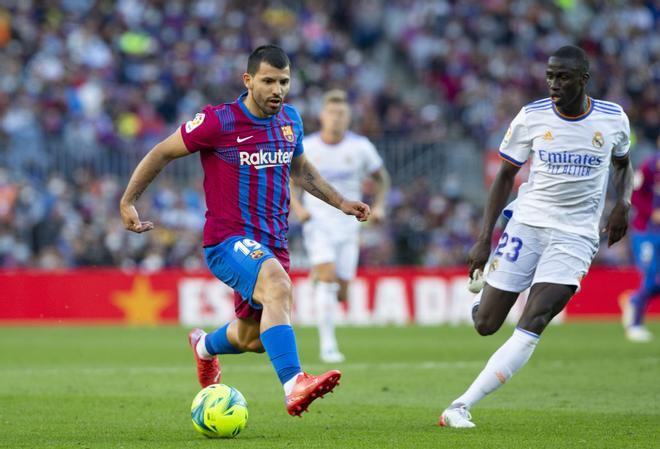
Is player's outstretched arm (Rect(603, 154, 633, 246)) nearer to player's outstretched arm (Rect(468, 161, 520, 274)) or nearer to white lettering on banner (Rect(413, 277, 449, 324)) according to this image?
player's outstretched arm (Rect(468, 161, 520, 274))

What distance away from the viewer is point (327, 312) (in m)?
14.6

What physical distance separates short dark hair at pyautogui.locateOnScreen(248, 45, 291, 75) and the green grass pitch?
8.20 feet

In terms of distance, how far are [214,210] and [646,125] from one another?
71.8ft

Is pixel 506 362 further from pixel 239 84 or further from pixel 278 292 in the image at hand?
pixel 239 84

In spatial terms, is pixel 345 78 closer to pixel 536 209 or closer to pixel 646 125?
pixel 646 125

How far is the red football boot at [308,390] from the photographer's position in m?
7.55

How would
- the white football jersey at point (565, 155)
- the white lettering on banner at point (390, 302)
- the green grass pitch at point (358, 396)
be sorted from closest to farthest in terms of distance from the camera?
the green grass pitch at point (358, 396) → the white football jersey at point (565, 155) → the white lettering on banner at point (390, 302)

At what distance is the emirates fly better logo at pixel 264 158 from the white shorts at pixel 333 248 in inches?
242

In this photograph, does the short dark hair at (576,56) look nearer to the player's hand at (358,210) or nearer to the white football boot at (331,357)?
the player's hand at (358,210)

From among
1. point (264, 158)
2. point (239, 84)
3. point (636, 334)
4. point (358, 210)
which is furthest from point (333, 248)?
point (239, 84)

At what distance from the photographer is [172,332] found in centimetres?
2036

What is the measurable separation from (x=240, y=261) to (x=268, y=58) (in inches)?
55.3

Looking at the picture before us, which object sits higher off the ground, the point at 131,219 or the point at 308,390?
the point at 131,219

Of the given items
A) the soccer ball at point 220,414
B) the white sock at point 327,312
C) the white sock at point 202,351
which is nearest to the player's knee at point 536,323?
the soccer ball at point 220,414
